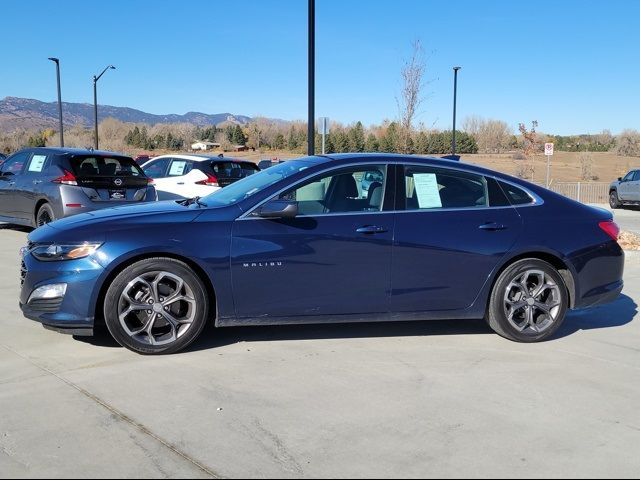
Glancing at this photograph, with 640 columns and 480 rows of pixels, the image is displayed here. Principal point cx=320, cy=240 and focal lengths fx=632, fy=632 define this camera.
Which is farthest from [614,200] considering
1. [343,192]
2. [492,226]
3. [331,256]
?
[331,256]

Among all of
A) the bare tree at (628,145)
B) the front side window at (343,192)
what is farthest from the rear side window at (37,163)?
the bare tree at (628,145)

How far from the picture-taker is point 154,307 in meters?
4.77

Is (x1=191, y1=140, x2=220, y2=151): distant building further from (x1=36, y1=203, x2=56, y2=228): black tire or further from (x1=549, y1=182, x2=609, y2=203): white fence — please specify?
(x1=36, y1=203, x2=56, y2=228): black tire

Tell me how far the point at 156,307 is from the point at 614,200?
76.4 feet

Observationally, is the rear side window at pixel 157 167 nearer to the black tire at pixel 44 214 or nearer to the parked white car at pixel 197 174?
the parked white car at pixel 197 174

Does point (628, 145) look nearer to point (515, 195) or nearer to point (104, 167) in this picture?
point (104, 167)

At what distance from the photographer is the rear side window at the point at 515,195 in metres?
5.52

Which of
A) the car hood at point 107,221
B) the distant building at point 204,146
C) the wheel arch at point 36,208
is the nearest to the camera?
the car hood at point 107,221

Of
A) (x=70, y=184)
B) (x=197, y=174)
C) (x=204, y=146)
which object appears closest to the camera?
(x=70, y=184)

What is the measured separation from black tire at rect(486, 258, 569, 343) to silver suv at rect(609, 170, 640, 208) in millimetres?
19630

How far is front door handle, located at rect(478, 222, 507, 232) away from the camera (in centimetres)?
532

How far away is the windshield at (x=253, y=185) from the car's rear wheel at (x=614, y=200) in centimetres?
2154

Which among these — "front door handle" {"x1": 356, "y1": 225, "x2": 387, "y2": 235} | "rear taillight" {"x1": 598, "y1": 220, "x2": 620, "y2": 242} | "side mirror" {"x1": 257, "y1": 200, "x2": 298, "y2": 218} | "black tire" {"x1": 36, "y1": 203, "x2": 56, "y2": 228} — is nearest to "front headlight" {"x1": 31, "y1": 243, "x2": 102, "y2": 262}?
"side mirror" {"x1": 257, "y1": 200, "x2": 298, "y2": 218}

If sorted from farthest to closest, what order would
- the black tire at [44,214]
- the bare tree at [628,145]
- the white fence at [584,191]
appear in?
the bare tree at [628,145]
the white fence at [584,191]
the black tire at [44,214]
